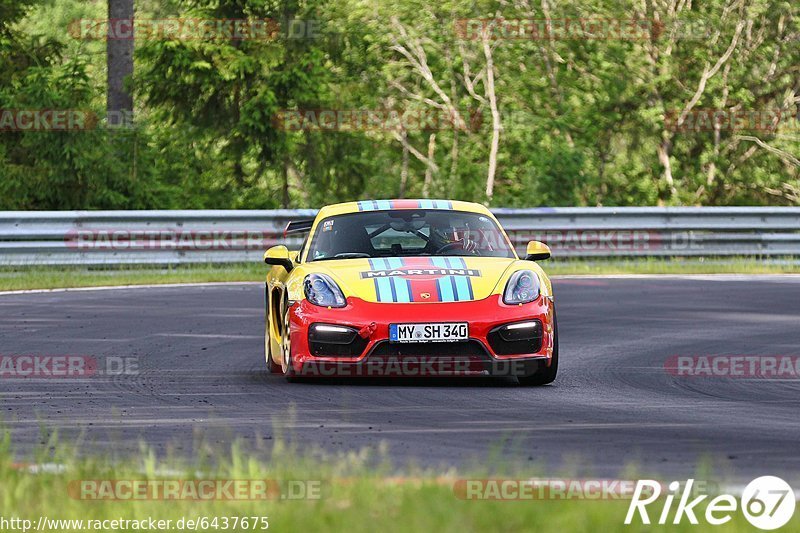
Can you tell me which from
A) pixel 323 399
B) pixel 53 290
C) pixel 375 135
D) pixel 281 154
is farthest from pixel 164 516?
pixel 375 135

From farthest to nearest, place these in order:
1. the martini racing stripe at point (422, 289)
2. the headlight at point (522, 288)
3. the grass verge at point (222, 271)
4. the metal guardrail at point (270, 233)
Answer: the metal guardrail at point (270, 233) → the grass verge at point (222, 271) → the headlight at point (522, 288) → the martini racing stripe at point (422, 289)

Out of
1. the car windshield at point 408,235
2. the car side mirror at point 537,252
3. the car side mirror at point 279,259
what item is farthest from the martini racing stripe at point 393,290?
the car side mirror at point 537,252

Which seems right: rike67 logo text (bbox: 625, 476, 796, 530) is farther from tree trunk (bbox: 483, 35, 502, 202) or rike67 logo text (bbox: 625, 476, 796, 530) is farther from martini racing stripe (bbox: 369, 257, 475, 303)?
tree trunk (bbox: 483, 35, 502, 202)

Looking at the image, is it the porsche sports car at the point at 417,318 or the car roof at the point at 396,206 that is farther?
the car roof at the point at 396,206

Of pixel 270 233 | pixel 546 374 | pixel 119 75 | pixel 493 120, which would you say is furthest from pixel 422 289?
pixel 493 120

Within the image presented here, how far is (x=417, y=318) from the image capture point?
997 centimetres

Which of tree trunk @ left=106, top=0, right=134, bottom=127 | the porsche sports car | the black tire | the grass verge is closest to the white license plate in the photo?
the porsche sports car

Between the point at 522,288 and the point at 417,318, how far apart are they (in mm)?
804

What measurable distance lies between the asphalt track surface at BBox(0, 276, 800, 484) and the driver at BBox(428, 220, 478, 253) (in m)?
1.04


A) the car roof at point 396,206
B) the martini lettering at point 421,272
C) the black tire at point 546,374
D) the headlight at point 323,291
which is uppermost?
the car roof at point 396,206

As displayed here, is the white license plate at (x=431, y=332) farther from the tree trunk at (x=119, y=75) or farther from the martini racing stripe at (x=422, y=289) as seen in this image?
the tree trunk at (x=119, y=75)

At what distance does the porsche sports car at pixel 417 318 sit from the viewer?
393 inches

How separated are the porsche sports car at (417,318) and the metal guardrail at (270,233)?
423 inches

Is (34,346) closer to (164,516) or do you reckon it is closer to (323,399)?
(323,399)
